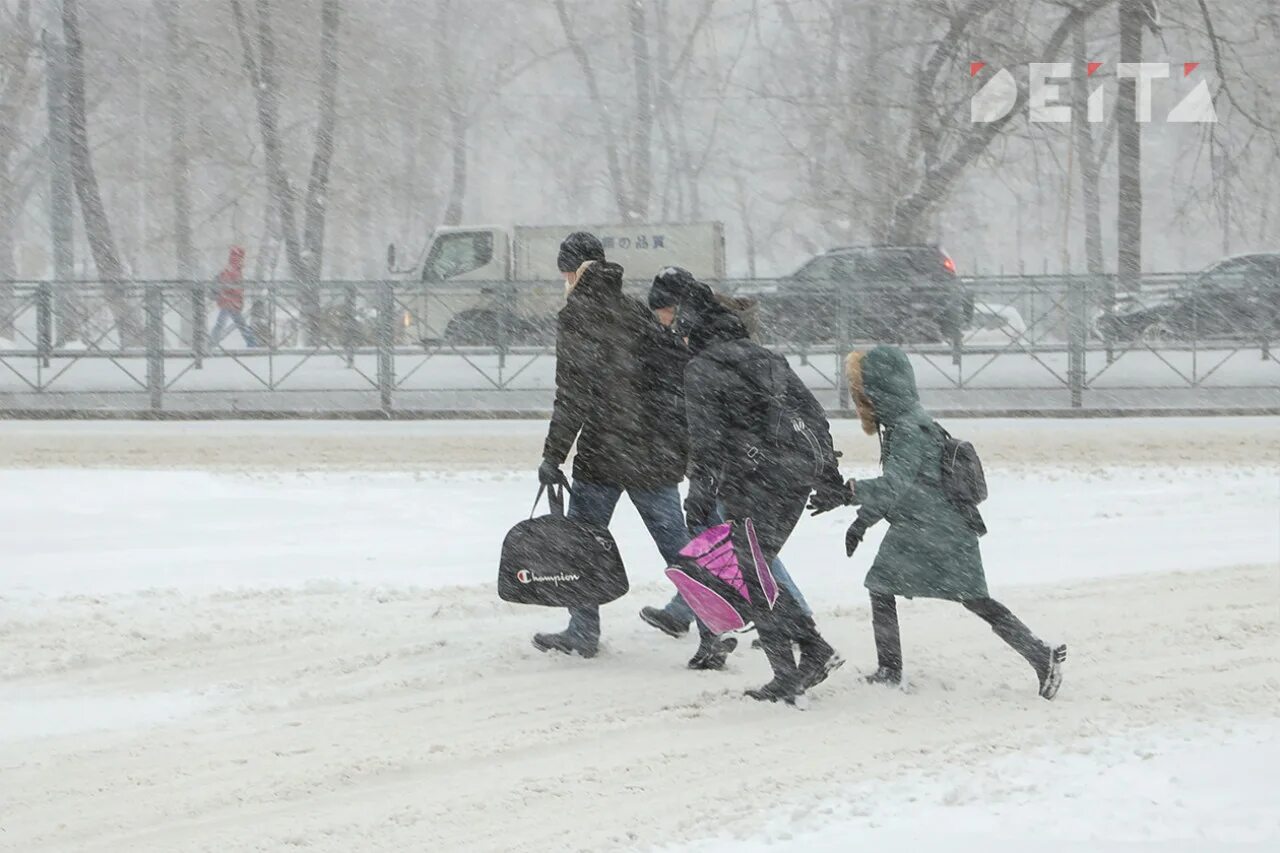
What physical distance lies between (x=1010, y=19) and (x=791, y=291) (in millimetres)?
8950

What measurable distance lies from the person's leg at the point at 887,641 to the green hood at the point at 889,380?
0.76 meters

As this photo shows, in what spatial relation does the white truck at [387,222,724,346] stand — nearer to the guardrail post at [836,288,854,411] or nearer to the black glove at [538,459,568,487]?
the guardrail post at [836,288,854,411]

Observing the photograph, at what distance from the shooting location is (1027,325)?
18.2m

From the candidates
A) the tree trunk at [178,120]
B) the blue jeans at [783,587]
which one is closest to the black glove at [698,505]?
the blue jeans at [783,587]

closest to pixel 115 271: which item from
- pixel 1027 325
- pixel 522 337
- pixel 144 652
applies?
pixel 522 337

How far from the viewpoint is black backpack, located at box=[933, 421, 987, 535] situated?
5773 millimetres

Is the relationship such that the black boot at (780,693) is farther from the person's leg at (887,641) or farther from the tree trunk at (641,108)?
the tree trunk at (641,108)

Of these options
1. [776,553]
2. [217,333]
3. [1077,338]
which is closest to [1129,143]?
[1077,338]

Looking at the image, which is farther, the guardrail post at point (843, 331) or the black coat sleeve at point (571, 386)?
the guardrail post at point (843, 331)

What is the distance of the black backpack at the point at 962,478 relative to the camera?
5773 millimetres

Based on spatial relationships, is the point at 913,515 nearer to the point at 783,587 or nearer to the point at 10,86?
the point at 783,587

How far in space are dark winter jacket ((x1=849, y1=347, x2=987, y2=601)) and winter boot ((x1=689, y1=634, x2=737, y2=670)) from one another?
2.63ft

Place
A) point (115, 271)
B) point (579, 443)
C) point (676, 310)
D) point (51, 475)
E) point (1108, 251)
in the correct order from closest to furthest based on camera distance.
A: 1. point (676, 310)
2. point (579, 443)
3. point (51, 475)
4. point (115, 271)
5. point (1108, 251)

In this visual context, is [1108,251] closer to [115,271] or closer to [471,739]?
[115,271]
